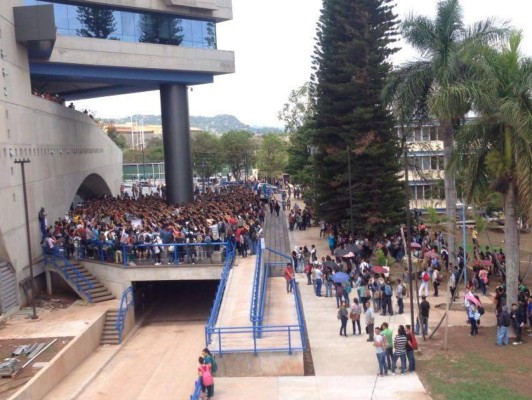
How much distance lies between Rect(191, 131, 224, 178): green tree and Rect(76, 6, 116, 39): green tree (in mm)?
46886

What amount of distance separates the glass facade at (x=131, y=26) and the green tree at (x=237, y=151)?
48.0 m

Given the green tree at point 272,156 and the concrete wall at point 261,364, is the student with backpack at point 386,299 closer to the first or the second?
the concrete wall at point 261,364

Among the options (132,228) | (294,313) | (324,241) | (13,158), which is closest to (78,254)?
(132,228)

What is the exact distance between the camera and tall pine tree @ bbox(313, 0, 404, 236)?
31.8 metres

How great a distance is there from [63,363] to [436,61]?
16482 millimetres

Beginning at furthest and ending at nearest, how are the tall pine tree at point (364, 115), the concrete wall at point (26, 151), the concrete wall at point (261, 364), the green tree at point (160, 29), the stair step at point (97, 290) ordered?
the green tree at point (160, 29), the tall pine tree at point (364, 115), the stair step at point (97, 290), the concrete wall at point (26, 151), the concrete wall at point (261, 364)

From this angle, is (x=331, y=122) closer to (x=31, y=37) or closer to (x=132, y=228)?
(x=132, y=228)

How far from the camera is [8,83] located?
23609 mm

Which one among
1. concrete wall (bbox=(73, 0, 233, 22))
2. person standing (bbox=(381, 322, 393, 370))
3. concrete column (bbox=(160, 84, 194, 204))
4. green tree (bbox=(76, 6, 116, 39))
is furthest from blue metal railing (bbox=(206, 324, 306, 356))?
concrete wall (bbox=(73, 0, 233, 22))

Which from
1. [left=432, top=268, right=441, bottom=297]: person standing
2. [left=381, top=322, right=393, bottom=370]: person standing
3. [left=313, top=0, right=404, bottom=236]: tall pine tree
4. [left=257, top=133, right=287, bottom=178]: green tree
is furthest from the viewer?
[left=257, top=133, right=287, bottom=178]: green tree

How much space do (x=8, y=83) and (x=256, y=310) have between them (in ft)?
42.7

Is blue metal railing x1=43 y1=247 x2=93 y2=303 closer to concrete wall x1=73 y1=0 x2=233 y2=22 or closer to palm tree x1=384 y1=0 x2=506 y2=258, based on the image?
palm tree x1=384 y1=0 x2=506 y2=258

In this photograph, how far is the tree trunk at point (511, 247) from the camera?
1772 centimetres

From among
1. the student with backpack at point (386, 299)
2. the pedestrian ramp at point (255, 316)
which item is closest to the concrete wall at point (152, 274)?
the pedestrian ramp at point (255, 316)
